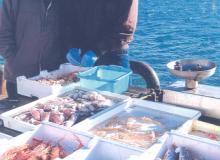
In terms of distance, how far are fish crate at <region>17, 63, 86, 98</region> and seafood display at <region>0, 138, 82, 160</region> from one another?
36.7 inches

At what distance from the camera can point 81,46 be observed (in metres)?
4.30

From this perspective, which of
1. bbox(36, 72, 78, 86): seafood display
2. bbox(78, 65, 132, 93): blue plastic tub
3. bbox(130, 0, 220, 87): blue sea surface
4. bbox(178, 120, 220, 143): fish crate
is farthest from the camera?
bbox(130, 0, 220, 87): blue sea surface

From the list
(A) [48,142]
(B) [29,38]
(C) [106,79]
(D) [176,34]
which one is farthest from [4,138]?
(D) [176,34]

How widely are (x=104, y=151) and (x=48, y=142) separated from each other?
42cm

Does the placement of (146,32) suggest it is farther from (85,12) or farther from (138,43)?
(85,12)

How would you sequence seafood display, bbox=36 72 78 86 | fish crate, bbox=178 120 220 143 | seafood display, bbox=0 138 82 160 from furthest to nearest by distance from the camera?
seafood display, bbox=36 72 78 86
fish crate, bbox=178 120 220 143
seafood display, bbox=0 138 82 160

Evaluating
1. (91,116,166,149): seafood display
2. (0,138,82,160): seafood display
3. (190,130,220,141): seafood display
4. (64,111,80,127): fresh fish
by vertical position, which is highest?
(64,111,80,127): fresh fish

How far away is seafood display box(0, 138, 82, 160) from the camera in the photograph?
2.52 meters

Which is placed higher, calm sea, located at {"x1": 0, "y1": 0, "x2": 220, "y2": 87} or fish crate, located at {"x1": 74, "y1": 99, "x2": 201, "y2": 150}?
fish crate, located at {"x1": 74, "y1": 99, "x2": 201, "y2": 150}

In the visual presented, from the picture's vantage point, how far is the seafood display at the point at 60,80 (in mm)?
3709

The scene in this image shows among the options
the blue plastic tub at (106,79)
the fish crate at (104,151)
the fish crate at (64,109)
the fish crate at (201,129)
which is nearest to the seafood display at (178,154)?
the fish crate at (104,151)

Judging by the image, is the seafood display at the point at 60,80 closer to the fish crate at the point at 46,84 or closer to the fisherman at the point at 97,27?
the fish crate at the point at 46,84

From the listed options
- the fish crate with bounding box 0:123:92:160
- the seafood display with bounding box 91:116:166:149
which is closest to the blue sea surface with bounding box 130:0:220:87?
the seafood display with bounding box 91:116:166:149

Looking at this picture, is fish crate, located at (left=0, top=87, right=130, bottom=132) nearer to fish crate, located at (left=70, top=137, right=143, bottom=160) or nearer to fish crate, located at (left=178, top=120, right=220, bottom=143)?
fish crate, located at (left=70, top=137, right=143, bottom=160)
